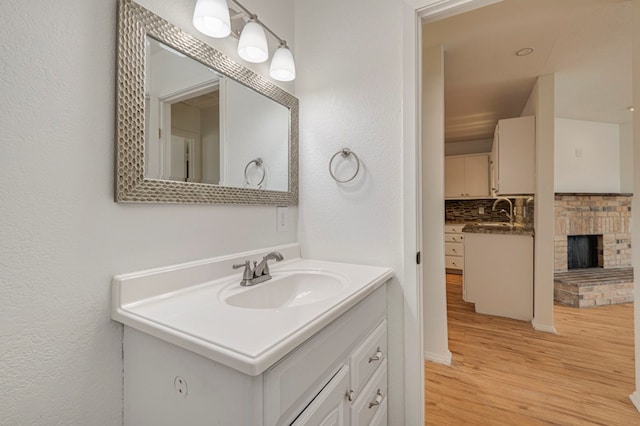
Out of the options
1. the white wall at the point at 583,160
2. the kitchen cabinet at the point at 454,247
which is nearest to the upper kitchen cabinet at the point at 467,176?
the kitchen cabinet at the point at 454,247

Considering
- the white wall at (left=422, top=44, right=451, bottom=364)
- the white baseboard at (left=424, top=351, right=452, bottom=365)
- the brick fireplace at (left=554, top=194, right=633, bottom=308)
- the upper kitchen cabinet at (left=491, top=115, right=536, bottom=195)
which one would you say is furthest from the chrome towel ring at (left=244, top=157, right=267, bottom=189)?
the brick fireplace at (left=554, top=194, right=633, bottom=308)

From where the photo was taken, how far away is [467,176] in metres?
5.09

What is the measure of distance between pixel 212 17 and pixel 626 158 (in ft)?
21.3

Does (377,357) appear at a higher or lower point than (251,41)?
lower

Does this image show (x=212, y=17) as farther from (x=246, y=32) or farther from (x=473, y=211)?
(x=473, y=211)

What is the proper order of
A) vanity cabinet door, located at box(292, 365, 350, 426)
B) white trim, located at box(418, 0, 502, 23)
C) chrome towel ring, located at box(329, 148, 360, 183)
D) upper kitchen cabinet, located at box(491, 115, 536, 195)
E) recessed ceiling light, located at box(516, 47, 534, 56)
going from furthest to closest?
1. upper kitchen cabinet, located at box(491, 115, 536, 195)
2. recessed ceiling light, located at box(516, 47, 534, 56)
3. chrome towel ring, located at box(329, 148, 360, 183)
4. white trim, located at box(418, 0, 502, 23)
5. vanity cabinet door, located at box(292, 365, 350, 426)

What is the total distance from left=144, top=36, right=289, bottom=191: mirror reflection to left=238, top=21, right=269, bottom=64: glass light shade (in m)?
0.13

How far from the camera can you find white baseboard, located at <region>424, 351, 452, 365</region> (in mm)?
2112

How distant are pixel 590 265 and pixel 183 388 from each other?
5.75 meters

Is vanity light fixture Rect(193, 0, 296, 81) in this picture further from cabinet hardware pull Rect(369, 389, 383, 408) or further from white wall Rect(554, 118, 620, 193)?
white wall Rect(554, 118, 620, 193)

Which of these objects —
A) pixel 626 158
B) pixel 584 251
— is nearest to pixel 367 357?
pixel 584 251

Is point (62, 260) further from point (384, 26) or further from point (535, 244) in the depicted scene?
point (535, 244)

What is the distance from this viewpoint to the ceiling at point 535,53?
191 cm

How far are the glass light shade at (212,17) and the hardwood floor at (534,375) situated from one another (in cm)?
210
